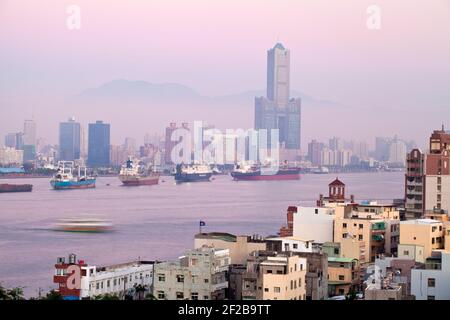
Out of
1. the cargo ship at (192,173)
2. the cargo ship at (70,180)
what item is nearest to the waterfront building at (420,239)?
the cargo ship at (70,180)

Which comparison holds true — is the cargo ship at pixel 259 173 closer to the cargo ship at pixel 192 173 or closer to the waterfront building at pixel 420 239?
the cargo ship at pixel 192 173

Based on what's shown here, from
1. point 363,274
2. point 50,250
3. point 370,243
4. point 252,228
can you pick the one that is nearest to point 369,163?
point 252,228

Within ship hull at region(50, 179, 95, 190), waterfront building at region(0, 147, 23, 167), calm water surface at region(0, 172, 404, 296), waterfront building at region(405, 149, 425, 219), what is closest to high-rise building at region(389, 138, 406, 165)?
waterfront building at region(405, 149, 425, 219)

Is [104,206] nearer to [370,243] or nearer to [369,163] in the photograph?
[369,163]

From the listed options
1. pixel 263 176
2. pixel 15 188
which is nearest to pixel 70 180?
pixel 15 188

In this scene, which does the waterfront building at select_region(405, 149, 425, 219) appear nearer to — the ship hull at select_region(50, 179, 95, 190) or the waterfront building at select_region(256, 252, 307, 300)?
the waterfront building at select_region(256, 252, 307, 300)
